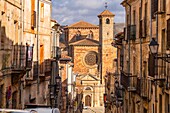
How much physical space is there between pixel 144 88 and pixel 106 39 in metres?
77.8

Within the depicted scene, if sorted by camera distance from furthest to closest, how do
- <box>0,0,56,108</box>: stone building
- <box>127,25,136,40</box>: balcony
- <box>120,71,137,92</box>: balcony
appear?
<box>127,25,136,40</box>: balcony, <box>120,71,137,92</box>: balcony, <box>0,0,56,108</box>: stone building

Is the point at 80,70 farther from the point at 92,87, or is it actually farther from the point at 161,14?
the point at 161,14

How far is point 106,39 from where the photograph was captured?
99.9m

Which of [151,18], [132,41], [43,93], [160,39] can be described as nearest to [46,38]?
[43,93]

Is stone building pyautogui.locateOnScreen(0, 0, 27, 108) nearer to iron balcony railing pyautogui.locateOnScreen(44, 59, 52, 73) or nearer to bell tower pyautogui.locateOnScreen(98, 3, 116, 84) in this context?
iron balcony railing pyautogui.locateOnScreen(44, 59, 52, 73)

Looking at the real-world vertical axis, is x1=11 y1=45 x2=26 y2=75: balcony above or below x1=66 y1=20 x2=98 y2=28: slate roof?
below

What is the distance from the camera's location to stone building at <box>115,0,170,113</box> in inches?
665

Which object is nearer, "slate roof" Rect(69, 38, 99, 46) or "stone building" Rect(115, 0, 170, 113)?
"stone building" Rect(115, 0, 170, 113)

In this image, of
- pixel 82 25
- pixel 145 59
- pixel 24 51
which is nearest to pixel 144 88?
pixel 145 59

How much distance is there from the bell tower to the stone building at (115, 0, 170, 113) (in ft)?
215

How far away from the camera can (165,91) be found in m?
16.9

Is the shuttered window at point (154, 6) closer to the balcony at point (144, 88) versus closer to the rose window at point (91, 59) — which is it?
the balcony at point (144, 88)

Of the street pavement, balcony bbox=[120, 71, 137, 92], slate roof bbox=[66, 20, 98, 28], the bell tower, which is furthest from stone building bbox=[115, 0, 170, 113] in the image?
slate roof bbox=[66, 20, 98, 28]

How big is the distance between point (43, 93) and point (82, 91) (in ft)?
208
